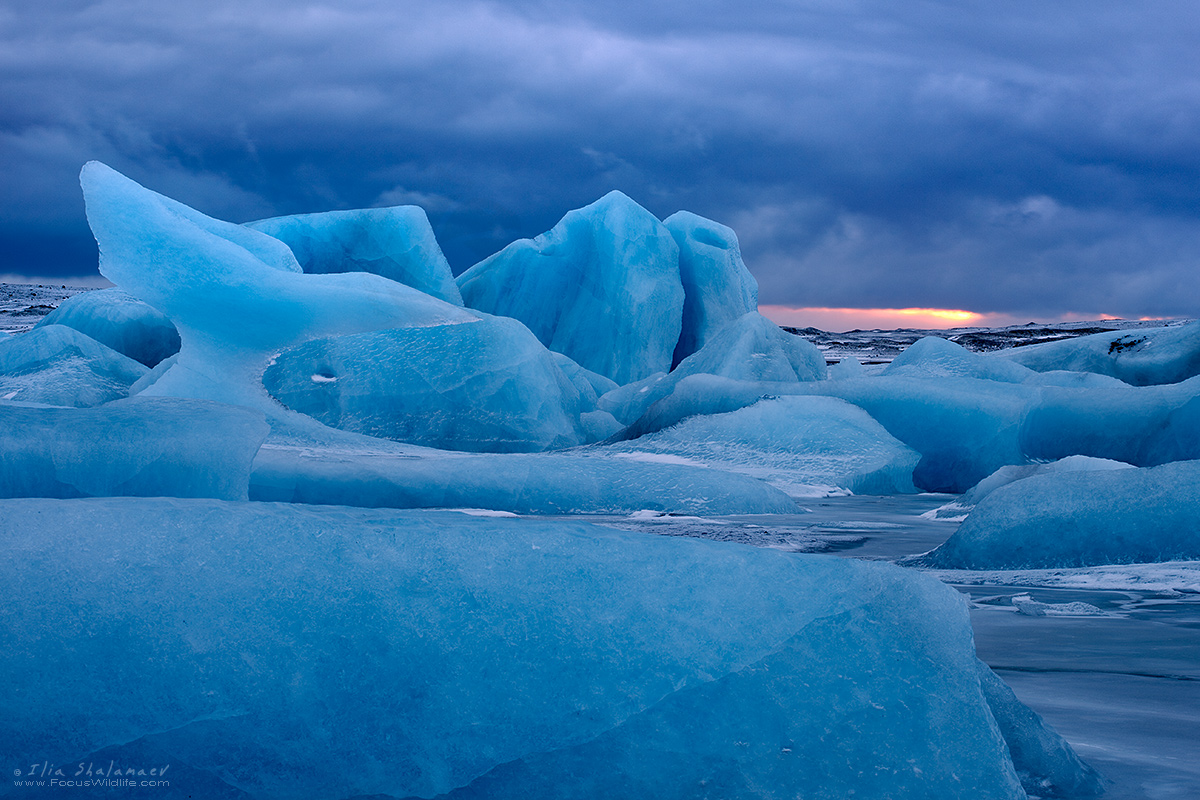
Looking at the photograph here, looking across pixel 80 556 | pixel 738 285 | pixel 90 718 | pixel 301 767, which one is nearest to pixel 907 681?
pixel 301 767

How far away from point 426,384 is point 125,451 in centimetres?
447

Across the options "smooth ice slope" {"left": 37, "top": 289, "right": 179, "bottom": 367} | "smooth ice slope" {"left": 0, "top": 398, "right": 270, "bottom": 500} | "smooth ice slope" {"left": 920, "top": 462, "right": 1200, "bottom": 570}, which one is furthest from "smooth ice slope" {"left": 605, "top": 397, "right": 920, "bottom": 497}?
"smooth ice slope" {"left": 37, "top": 289, "right": 179, "bottom": 367}

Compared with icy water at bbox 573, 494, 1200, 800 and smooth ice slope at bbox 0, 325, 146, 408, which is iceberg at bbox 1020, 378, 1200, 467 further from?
smooth ice slope at bbox 0, 325, 146, 408

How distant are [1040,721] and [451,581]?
2.79 feet

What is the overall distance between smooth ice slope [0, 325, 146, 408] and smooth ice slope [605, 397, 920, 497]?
4.71m

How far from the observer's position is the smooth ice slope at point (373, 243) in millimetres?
10422

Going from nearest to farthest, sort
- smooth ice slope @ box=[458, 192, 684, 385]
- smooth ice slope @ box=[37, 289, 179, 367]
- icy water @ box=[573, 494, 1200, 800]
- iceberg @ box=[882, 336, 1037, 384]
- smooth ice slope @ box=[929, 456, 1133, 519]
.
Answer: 1. icy water @ box=[573, 494, 1200, 800]
2. smooth ice slope @ box=[929, 456, 1133, 519]
3. iceberg @ box=[882, 336, 1037, 384]
4. smooth ice slope @ box=[37, 289, 179, 367]
5. smooth ice slope @ box=[458, 192, 684, 385]

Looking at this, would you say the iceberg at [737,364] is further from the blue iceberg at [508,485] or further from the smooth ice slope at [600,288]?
the blue iceberg at [508,485]

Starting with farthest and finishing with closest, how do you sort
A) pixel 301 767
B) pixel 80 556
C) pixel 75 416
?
pixel 75 416 → pixel 80 556 → pixel 301 767

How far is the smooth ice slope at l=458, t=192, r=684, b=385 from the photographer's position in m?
11.7

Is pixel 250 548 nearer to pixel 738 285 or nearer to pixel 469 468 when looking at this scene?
pixel 469 468

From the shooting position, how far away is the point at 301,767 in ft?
4.13

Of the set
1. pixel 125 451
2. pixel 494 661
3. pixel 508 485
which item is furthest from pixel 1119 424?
pixel 494 661

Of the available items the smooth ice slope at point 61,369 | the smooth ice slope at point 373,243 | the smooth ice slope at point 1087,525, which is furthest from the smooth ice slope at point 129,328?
the smooth ice slope at point 1087,525
